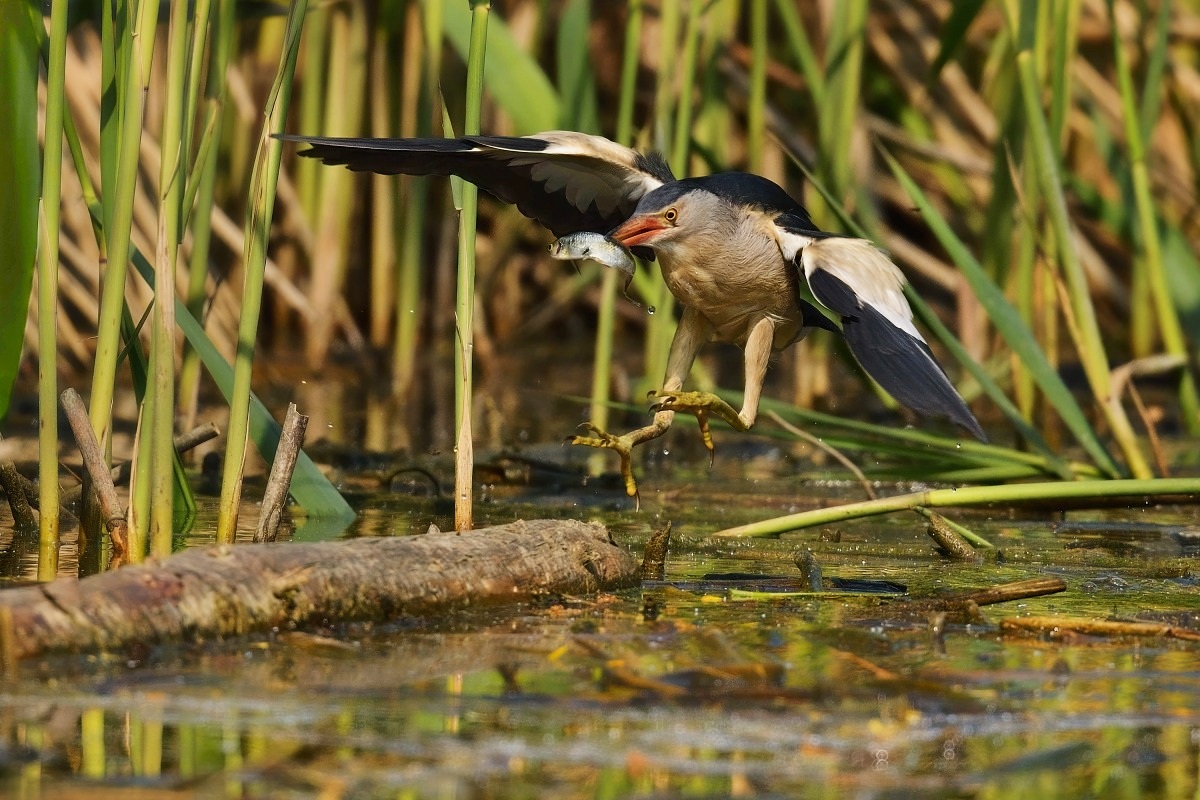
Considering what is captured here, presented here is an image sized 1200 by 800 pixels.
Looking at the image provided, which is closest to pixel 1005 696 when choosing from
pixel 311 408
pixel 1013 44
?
pixel 1013 44

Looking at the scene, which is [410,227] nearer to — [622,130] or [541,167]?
[622,130]

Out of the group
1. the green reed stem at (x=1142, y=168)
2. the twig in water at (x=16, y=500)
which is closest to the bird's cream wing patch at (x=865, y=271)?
the twig in water at (x=16, y=500)

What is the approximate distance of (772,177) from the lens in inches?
312

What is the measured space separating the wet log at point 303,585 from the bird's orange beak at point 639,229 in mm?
1297

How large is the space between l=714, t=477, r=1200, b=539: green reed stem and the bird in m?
0.43

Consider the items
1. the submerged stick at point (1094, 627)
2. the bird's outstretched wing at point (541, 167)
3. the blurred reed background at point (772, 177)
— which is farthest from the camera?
the blurred reed background at point (772, 177)

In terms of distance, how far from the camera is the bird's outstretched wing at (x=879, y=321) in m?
3.34

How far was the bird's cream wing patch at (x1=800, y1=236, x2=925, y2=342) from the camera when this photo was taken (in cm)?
378

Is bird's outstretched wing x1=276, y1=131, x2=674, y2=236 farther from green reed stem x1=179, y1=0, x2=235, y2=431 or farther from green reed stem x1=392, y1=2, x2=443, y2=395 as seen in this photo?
green reed stem x1=392, y1=2, x2=443, y2=395

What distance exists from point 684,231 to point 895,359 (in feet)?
4.21

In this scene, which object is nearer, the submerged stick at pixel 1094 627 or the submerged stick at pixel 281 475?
Answer: the submerged stick at pixel 1094 627

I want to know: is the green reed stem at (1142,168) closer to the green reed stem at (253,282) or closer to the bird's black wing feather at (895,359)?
the bird's black wing feather at (895,359)

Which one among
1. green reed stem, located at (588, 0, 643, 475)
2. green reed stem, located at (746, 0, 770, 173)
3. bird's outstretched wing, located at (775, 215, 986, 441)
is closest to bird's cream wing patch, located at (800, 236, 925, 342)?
bird's outstretched wing, located at (775, 215, 986, 441)

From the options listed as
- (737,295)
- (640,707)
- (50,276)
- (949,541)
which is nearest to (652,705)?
(640,707)
